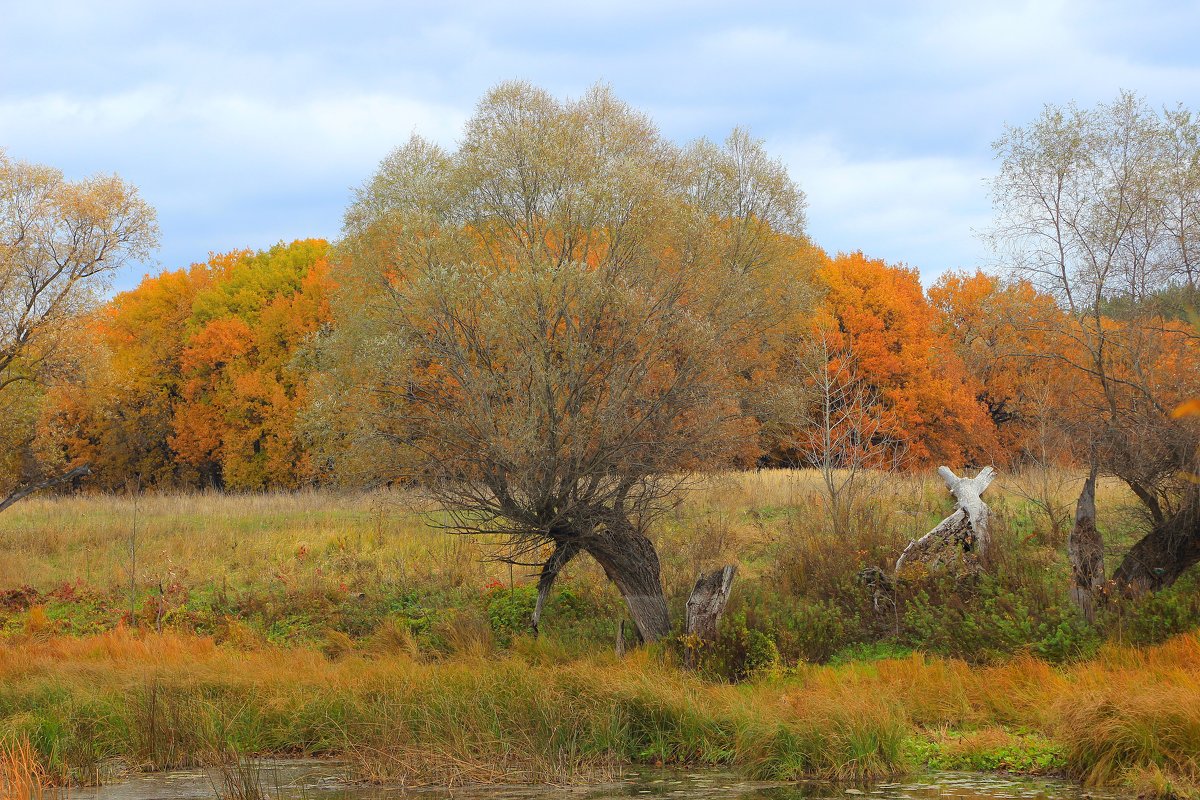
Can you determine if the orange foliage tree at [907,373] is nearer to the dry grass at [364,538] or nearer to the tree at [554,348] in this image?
the dry grass at [364,538]

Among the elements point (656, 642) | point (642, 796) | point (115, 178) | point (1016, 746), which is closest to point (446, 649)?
point (656, 642)

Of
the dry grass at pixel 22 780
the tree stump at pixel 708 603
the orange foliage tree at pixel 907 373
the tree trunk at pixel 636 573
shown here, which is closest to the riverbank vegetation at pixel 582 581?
the tree stump at pixel 708 603

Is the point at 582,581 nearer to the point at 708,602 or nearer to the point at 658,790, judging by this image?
the point at 708,602

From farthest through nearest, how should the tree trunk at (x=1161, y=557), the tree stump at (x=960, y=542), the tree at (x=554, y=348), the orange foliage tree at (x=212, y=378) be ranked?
1. the orange foliage tree at (x=212, y=378)
2. the tree stump at (x=960, y=542)
3. the tree trunk at (x=1161, y=557)
4. the tree at (x=554, y=348)

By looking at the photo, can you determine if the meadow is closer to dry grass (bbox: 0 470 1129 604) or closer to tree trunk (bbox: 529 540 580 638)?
dry grass (bbox: 0 470 1129 604)

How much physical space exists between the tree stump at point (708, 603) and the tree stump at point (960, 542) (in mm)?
2754

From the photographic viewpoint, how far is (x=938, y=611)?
1519cm

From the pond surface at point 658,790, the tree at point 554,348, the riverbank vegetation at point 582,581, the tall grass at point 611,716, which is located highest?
the tree at point 554,348

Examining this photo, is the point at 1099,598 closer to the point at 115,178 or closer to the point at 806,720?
the point at 806,720

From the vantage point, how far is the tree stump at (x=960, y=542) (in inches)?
637

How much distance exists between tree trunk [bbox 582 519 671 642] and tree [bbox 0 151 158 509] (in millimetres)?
17703

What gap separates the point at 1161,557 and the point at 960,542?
2.76 metres

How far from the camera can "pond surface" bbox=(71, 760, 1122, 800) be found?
984 centimetres

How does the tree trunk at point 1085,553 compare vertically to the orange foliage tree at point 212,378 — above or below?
below
